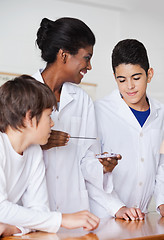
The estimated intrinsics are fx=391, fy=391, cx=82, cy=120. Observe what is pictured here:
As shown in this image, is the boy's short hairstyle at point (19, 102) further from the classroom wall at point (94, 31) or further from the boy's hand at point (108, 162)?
the classroom wall at point (94, 31)

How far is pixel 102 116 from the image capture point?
2.36 metres

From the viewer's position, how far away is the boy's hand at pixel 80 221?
56.9 inches

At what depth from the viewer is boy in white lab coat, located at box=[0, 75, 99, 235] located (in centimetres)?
145

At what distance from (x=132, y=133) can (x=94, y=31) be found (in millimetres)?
2321

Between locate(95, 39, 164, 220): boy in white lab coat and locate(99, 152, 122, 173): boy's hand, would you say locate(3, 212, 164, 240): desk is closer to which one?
locate(99, 152, 122, 173): boy's hand

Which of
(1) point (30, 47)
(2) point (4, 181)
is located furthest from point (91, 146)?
(1) point (30, 47)

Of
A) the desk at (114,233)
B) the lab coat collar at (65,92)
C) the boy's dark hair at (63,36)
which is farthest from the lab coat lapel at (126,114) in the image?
the desk at (114,233)

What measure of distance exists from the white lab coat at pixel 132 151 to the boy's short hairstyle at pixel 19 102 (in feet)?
2.62

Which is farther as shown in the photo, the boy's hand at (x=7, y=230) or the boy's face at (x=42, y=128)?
the boy's face at (x=42, y=128)

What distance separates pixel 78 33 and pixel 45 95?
22.6 inches

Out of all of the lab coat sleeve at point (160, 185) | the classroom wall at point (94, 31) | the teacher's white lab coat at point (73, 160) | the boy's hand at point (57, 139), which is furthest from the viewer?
the classroom wall at point (94, 31)

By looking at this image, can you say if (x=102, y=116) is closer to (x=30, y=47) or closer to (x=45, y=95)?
(x=45, y=95)

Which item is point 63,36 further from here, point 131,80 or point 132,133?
point 132,133

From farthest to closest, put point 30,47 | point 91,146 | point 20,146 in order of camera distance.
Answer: point 30,47
point 91,146
point 20,146
